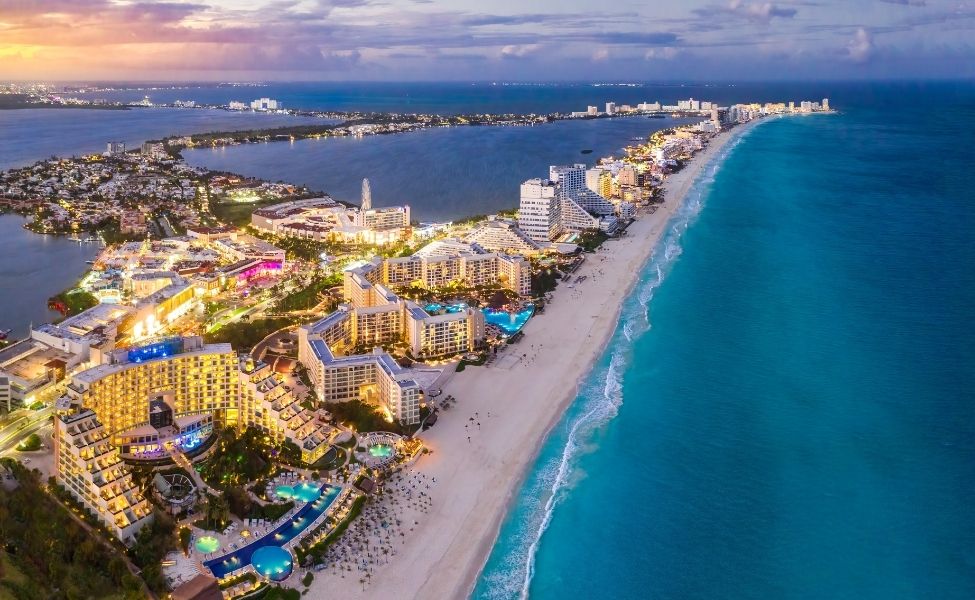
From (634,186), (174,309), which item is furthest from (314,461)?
(634,186)

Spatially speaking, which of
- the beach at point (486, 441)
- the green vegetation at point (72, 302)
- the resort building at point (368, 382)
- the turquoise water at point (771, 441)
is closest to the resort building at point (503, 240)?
the beach at point (486, 441)

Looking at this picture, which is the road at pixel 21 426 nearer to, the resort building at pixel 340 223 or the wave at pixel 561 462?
the wave at pixel 561 462

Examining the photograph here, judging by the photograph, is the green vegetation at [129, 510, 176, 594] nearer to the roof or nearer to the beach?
the roof

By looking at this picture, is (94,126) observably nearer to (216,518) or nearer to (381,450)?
(381,450)

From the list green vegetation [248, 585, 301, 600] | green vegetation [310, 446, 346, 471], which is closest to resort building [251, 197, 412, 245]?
green vegetation [310, 446, 346, 471]

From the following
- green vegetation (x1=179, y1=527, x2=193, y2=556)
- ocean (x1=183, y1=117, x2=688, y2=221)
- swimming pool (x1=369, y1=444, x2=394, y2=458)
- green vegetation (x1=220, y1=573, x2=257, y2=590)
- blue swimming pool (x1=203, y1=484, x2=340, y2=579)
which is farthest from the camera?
ocean (x1=183, y1=117, x2=688, y2=221)

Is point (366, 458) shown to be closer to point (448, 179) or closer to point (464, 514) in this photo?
point (464, 514)
